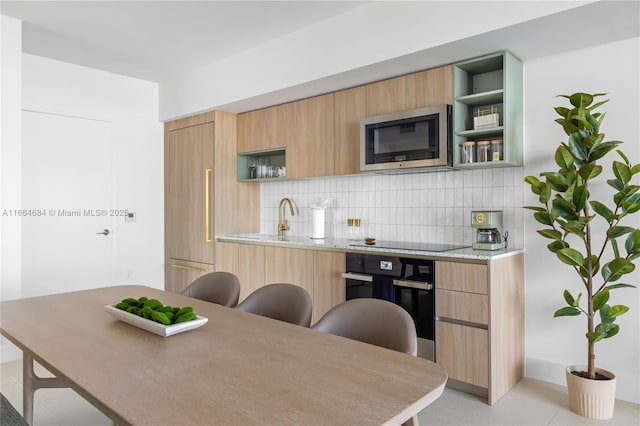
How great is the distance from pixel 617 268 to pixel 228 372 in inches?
87.5

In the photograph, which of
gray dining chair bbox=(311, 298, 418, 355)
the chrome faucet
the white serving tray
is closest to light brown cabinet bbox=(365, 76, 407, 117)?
the chrome faucet

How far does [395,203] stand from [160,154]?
297 centimetres

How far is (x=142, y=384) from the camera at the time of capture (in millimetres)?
1151

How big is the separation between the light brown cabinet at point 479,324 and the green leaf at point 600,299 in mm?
508

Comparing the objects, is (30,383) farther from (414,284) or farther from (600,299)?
(600,299)

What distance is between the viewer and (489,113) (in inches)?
118

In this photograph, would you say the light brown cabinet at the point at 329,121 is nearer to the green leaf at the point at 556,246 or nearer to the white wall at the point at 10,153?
the green leaf at the point at 556,246

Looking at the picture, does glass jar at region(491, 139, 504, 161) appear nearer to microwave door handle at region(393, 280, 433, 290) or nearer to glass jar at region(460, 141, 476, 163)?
glass jar at region(460, 141, 476, 163)

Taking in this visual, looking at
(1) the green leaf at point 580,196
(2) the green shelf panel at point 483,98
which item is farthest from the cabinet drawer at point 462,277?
(2) the green shelf panel at point 483,98

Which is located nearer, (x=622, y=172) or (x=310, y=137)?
(x=622, y=172)

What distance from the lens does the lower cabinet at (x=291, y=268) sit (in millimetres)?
3418

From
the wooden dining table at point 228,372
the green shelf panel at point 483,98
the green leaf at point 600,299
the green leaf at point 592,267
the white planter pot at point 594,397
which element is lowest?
the white planter pot at point 594,397

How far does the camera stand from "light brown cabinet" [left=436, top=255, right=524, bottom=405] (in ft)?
8.66

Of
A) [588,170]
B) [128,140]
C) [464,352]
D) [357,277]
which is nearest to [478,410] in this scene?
[464,352]
